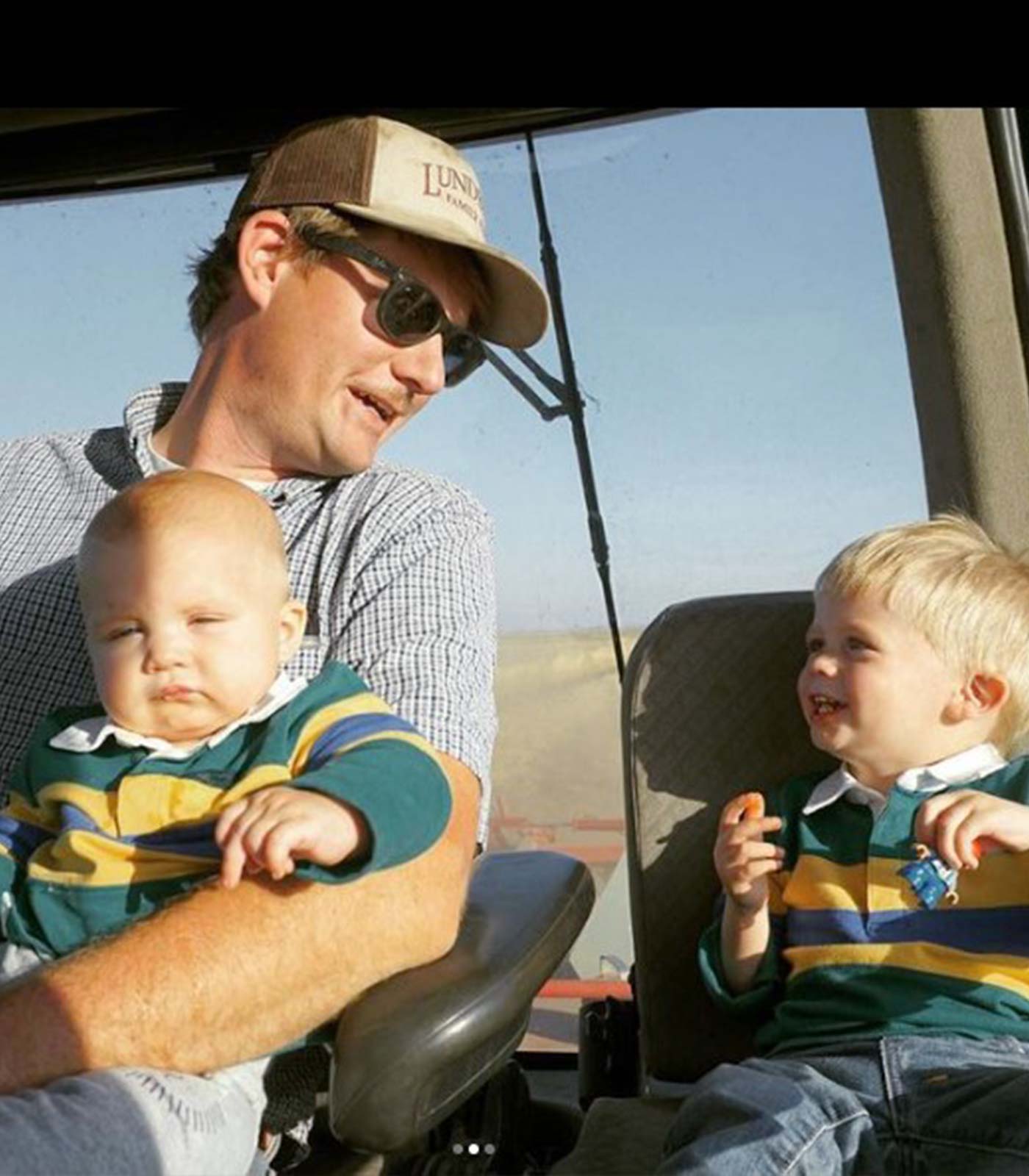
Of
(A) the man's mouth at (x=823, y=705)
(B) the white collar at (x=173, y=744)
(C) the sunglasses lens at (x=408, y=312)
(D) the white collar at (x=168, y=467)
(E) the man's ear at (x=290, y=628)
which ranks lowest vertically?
(A) the man's mouth at (x=823, y=705)

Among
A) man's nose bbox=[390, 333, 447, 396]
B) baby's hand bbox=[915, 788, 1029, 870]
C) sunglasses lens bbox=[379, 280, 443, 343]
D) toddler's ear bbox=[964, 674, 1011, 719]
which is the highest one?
sunglasses lens bbox=[379, 280, 443, 343]

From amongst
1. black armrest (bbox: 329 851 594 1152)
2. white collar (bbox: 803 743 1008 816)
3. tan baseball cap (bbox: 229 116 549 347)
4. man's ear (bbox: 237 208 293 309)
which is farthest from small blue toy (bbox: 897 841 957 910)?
man's ear (bbox: 237 208 293 309)

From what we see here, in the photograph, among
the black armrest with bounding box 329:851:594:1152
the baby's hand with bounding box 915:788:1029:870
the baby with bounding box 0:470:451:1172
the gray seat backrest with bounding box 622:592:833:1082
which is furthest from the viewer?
the gray seat backrest with bounding box 622:592:833:1082

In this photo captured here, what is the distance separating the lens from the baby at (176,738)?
1.98 metres

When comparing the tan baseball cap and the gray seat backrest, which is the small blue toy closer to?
the gray seat backrest

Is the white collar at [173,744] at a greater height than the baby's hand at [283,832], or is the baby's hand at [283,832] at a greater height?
the white collar at [173,744]

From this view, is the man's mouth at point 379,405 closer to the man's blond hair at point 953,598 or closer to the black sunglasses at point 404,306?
the black sunglasses at point 404,306

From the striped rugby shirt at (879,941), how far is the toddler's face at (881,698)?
53 millimetres

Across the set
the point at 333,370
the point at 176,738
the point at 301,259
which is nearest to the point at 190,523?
the point at 176,738

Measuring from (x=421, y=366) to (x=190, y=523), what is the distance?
2.09 feet

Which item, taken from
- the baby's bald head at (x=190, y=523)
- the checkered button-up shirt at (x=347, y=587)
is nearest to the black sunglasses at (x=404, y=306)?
the checkered button-up shirt at (x=347, y=587)

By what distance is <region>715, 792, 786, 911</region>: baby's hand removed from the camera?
2.29m

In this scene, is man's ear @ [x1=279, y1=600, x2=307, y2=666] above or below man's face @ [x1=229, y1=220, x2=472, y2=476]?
below

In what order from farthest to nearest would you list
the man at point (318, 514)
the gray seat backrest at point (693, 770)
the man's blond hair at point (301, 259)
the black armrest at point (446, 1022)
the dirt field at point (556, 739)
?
the dirt field at point (556, 739) → the man's blond hair at point (301, 259) → the gray seat backrest at point (693, 770) → the man at point (318, 514) → the black armrest at point (446, 1022)
